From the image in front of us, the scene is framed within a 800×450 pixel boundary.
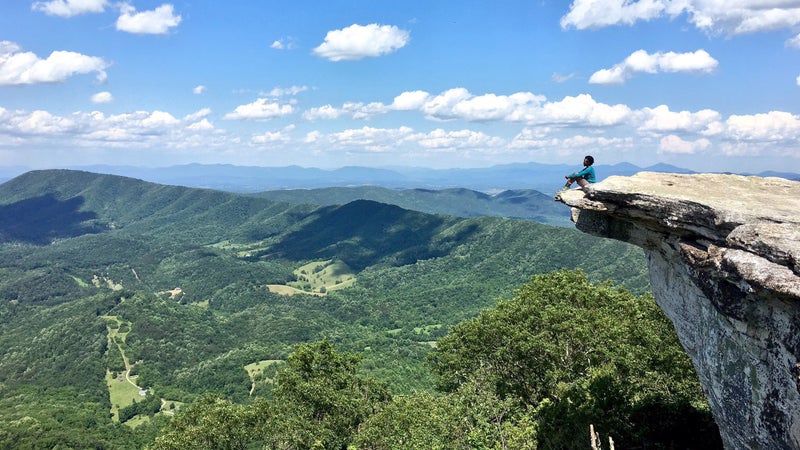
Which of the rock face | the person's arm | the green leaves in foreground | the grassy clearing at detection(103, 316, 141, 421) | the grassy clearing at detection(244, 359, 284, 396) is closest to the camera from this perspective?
the rock face

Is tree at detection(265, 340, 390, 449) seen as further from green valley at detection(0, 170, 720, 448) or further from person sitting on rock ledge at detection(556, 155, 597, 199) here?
person sitting on rock ledge at detection(556, 155, 597, 199)

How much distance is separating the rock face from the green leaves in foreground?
9149mm

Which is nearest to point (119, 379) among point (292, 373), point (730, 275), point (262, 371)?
point (262, 371)

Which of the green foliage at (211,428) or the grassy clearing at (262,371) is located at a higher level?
the green foliage at (211,428)

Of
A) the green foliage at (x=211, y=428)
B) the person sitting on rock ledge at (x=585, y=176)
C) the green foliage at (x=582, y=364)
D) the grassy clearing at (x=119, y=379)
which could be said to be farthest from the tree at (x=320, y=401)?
the grassy clearing at (x=119, y=379)

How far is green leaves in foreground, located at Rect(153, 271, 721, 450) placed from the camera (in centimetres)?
2270

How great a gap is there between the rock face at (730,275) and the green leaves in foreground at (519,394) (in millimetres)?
9149

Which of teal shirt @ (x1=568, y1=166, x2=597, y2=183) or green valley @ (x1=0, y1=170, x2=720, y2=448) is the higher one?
teal shirt @ (x1=568, y1=166, x2=597, y2=183)

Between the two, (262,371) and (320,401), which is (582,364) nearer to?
(320,401)

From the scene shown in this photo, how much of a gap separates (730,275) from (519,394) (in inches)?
843

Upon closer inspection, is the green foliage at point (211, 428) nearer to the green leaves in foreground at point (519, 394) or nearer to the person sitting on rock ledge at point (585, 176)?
the green leaves in foreground at point (519, 394)

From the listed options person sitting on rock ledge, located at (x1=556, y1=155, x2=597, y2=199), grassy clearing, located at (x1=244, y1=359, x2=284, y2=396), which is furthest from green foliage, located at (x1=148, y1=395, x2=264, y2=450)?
grassy clearing, located at (x1=244, y1=359, x2=284, y2=396)

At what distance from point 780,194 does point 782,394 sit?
702 cm

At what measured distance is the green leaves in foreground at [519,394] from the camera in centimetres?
2270
